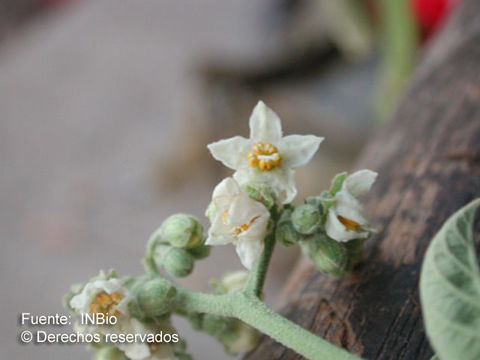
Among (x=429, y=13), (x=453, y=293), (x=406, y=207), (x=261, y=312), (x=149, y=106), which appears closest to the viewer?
(x=453, y=293)

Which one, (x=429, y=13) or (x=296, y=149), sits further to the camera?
(x=429, y=13)

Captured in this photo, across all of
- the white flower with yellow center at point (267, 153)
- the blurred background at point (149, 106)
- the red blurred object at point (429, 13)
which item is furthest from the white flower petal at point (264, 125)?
the red blurred object at point (429, 13)

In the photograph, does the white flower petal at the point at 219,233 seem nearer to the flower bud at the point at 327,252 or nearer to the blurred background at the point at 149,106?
the flower bud at the point at 327,252

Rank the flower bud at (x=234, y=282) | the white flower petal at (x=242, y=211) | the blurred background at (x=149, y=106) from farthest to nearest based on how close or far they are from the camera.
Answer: the blurred background at (x=149, y=106)
the flower bud at (x=234, y=282)
the white flower petal at (x=242, y=211)

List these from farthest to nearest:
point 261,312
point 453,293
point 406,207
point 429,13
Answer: point 429,13
point 406,207
point 261,312
point 453,293

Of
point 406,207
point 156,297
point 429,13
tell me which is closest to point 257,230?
point 156,297

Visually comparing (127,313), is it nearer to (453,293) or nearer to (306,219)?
(306,219)

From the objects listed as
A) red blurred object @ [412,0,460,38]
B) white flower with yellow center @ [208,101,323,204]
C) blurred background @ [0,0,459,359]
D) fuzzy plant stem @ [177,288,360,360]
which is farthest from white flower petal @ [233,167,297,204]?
red blurred object @ [412,0,460,38]
